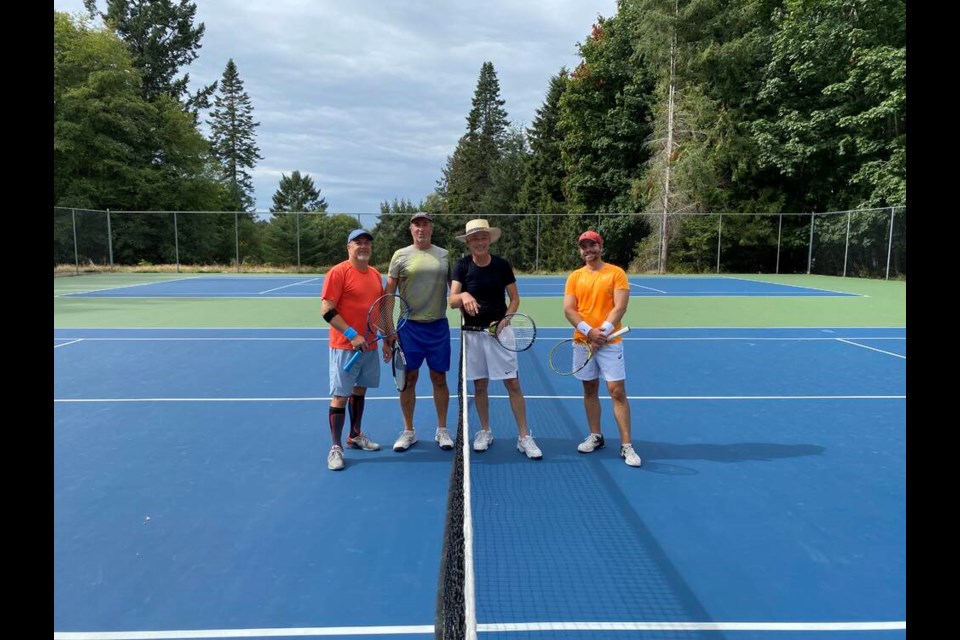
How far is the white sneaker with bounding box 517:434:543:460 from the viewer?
4.98 m

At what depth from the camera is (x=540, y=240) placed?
30172mm

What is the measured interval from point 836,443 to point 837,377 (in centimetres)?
277

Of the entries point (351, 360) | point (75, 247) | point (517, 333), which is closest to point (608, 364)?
point (517, 333)

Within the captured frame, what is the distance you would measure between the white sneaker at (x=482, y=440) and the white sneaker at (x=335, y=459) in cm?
109

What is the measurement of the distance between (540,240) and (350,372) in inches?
1020

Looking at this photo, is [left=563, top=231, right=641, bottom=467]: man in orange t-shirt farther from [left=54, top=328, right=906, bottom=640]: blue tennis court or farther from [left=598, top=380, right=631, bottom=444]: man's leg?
[left=54, top=328, right=906, bottom=640]: blue tennis court

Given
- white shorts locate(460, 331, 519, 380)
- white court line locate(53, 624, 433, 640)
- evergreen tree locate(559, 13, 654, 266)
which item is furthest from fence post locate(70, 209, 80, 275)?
white court line locate(53, 624, 433, 640)

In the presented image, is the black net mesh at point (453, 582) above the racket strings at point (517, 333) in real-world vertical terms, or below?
below

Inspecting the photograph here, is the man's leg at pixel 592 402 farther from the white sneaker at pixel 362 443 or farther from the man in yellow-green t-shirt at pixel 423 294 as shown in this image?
the white sneaker at pixel 362 443

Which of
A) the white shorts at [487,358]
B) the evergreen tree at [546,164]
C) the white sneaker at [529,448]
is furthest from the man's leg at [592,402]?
the evergreen tree at [546,164]

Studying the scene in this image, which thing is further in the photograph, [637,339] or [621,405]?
[637,339]

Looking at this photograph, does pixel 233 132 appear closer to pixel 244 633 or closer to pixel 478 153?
pixel 478 153

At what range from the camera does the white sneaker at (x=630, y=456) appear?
15.7ft

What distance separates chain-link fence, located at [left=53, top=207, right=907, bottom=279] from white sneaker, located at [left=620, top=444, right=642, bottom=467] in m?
23.4
